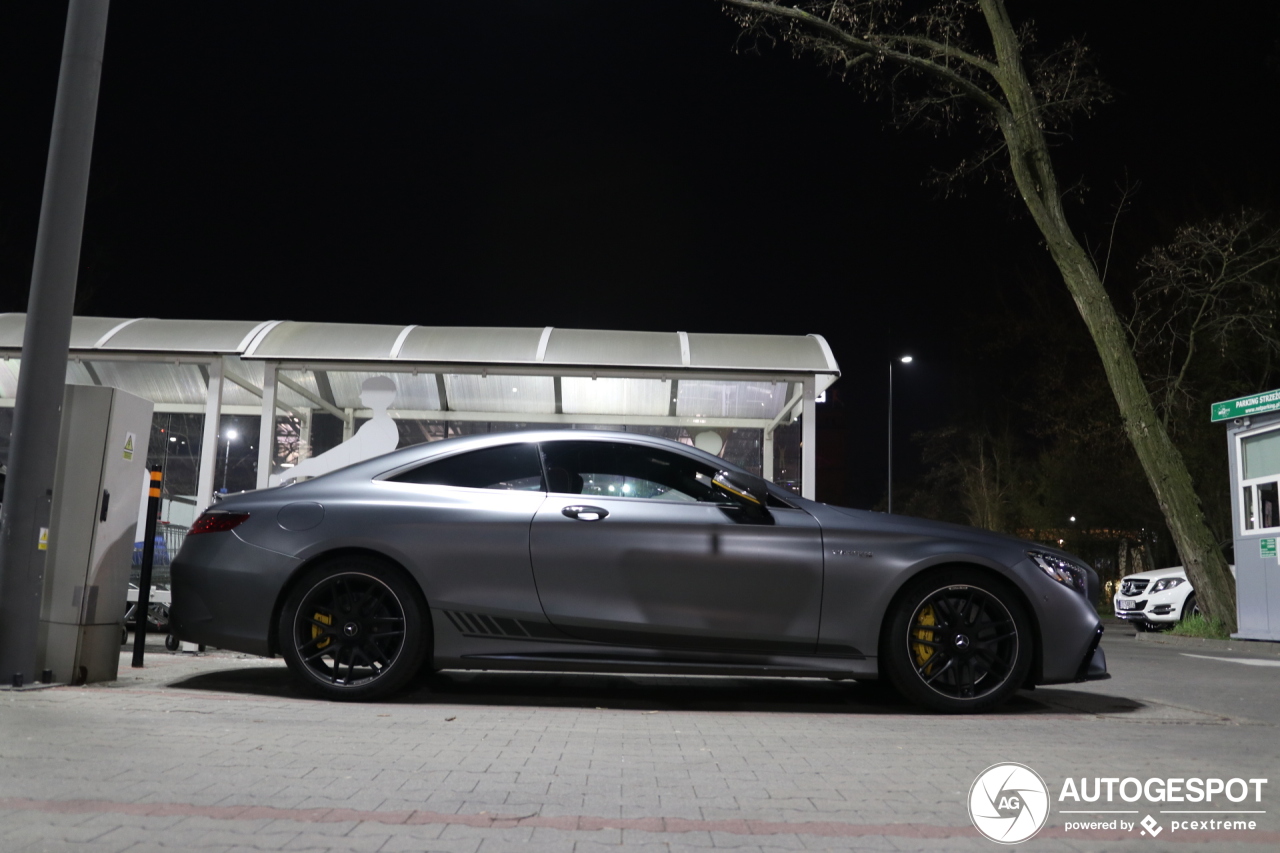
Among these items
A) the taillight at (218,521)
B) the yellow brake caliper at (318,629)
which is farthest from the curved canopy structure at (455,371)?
the yellow brake caliper at (318,629)

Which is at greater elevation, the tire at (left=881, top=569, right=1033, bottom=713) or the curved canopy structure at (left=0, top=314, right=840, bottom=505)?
the curved canopy structure at (left=0, top=314, right=840, bottom=505)

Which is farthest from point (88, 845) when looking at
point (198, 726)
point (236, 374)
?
point (236, 374)

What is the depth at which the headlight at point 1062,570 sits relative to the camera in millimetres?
5656

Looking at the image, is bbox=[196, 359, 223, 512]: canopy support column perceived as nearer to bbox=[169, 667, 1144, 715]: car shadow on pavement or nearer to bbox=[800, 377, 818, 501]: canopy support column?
bbox=[169, 667, 1144, 715]: car shadow on pavement

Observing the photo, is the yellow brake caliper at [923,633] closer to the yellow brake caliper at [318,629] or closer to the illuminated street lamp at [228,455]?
the yellow brake caliper at [318,629]

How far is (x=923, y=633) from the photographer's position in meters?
5.57

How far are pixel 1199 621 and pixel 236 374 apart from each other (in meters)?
14.0

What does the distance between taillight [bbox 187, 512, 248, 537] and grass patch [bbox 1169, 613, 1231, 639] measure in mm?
13817

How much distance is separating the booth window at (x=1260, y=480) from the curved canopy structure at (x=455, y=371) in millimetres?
6574

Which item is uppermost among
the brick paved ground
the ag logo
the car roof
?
the car roof

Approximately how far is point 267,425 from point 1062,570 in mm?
9486

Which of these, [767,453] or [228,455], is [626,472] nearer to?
[767,453]

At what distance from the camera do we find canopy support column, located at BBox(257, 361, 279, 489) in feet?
40.3

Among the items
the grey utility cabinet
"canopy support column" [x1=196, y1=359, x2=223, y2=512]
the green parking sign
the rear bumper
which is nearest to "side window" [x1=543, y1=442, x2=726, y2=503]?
the rear bumper
